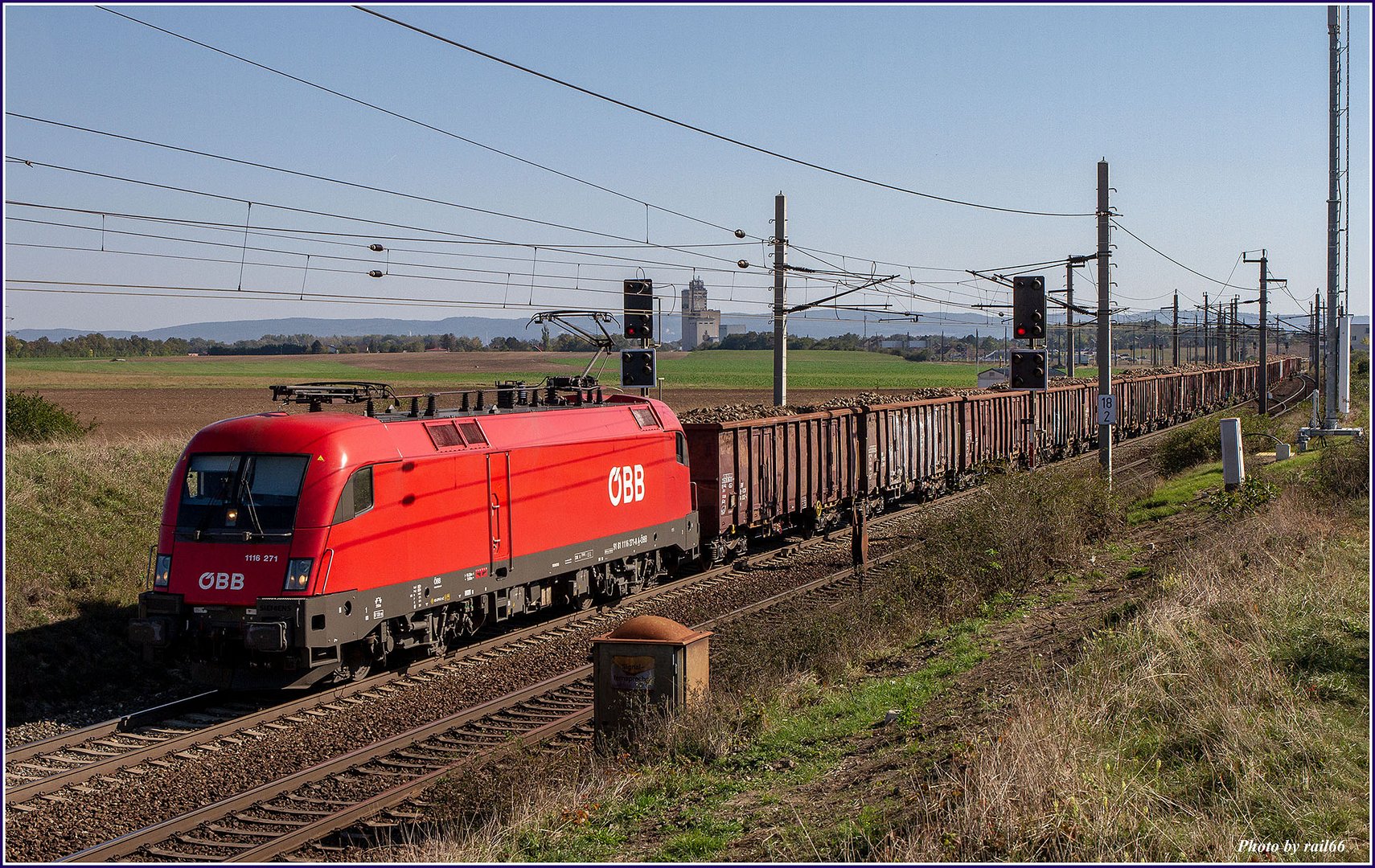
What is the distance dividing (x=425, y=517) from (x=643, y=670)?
4181mm

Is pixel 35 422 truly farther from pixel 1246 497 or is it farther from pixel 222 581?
pixel 1246 497

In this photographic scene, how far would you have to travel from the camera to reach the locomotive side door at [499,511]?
15.3 meters

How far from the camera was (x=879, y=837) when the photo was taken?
7.62 metres

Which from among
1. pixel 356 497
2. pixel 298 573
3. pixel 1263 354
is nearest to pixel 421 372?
pixel 1263 354

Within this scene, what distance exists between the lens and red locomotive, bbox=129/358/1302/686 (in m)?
12.6

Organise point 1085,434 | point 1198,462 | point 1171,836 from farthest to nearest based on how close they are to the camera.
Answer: point 1085,434, point 1198,462, point 1171,836

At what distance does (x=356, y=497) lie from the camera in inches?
513

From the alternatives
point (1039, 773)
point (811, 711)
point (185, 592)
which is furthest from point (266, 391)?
point (1039, 773)

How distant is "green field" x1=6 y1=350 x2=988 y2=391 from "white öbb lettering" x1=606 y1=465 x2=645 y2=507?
128 ft

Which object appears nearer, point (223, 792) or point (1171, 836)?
point (1171, 836)

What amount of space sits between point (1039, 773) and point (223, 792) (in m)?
7.26

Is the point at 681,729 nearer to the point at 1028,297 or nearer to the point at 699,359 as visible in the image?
the point at 1028,297

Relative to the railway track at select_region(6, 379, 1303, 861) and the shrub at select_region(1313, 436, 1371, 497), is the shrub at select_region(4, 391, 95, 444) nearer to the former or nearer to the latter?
the railway track at select_region(6, 379, 1303, 861)

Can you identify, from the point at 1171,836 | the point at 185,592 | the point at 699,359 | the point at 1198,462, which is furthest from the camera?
the point at 699,359
